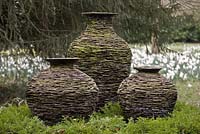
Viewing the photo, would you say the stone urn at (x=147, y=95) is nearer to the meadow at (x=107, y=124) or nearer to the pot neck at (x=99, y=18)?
the meadow at (x=107, y=124)

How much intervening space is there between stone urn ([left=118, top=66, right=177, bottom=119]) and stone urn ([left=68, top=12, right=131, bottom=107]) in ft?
1.05

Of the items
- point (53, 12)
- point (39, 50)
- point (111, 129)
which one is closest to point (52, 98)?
point (111, 129)

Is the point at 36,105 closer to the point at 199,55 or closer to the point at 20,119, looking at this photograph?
the point at 20,119

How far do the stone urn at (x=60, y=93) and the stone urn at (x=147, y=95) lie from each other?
0.75 ft

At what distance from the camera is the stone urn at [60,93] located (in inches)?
135

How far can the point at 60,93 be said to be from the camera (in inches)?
135

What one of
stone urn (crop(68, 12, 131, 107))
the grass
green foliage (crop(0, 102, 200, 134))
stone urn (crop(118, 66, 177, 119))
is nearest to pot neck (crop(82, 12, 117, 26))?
stone urn (crop(68, 12, 131, 107))

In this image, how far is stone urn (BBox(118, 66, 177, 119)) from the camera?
11.8ft

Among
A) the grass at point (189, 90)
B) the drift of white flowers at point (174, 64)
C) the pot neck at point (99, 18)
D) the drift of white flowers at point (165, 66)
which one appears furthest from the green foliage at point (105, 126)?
the drift of white flowers at point (174, 64)

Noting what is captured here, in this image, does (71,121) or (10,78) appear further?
(10,78)

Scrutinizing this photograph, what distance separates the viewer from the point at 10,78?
30.0ft

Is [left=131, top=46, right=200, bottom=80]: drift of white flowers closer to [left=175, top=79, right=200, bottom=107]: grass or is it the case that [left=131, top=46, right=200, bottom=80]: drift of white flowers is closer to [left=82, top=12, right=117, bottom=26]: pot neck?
[left=175, top=79, right=200, bottom=107]: grass

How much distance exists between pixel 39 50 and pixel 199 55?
5025 millimetres

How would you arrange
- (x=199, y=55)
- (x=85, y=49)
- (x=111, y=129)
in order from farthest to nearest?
1. (x=199, y=55)
2. (x=85, y=49)
3. (x=111, y=129)
